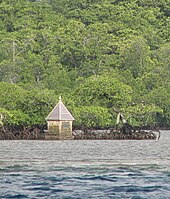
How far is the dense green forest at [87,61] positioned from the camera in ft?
156

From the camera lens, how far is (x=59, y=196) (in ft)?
41.5

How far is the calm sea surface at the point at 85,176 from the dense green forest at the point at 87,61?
67.3ft

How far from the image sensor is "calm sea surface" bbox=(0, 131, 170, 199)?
42.7 feet

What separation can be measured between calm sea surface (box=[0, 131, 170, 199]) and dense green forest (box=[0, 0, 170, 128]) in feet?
67.3

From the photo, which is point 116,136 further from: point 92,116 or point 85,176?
point 85,176

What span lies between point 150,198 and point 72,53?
61.2 m

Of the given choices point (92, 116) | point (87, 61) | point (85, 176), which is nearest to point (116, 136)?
point (92, 116)

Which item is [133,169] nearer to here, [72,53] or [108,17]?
[72,53]

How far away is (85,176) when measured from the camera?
15.7 meters

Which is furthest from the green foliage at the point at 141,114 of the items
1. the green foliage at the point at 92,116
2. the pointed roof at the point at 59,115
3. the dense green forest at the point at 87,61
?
the pointed roof at the point at 59,115

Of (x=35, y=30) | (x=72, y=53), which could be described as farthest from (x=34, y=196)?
(x=35, y=30)

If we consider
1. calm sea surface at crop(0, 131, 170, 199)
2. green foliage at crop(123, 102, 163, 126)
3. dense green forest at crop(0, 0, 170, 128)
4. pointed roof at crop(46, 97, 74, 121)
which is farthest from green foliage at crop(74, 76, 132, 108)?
calm sea surface at crop(0, 131, 170, 199)

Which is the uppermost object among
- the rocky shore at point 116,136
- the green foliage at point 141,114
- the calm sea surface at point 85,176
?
the green foliage at point 141,114

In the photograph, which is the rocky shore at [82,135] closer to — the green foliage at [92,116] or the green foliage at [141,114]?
the green foliage at [92,116]
